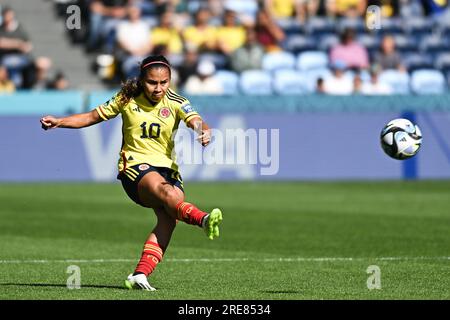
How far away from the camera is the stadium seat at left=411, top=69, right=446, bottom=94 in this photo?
25688 mm

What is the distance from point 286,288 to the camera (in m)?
9.65

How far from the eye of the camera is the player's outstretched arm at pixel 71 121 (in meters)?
9.62

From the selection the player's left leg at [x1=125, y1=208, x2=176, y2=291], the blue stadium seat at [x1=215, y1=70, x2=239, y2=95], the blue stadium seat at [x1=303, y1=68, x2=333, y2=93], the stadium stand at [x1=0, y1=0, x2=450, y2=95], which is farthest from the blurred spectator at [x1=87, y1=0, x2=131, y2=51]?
the player's left leg at [x1=125, y1=208, x2=176, y2=291]

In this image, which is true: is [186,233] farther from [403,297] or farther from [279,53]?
[279,53]

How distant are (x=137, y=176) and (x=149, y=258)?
69cm

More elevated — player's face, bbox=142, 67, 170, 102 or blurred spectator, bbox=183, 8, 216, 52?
blurred spectator, bbox=183, 8, 216, 52

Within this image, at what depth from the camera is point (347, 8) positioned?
2828cm

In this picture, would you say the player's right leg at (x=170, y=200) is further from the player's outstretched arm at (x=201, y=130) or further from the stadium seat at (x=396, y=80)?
the stadium seat at (x=396, y=80)

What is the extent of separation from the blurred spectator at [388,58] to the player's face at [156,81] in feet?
55.3

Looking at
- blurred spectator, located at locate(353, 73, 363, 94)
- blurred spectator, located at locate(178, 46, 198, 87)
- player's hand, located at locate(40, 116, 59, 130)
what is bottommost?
player's hand, located at locate(40, 116, 59, 130)

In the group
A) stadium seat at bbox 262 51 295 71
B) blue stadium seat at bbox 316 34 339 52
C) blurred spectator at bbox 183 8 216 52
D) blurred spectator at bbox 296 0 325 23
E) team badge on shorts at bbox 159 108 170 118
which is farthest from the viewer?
blurred spectator at bbox 296 0 325 23

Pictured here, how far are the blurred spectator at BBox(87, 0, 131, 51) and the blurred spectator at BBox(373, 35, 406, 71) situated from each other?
19.0 ft

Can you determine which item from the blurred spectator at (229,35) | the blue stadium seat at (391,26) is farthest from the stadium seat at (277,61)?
the blue stadium seat at (391,26)

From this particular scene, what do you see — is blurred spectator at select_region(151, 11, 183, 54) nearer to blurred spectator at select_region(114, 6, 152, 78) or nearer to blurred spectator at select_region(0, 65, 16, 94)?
blurred spectator at select_region(114, 6, 152, 78)
